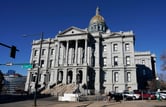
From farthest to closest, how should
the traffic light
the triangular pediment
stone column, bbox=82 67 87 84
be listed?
the triangular pediment → stone column, bbox=82 67 87 84 → the traffic light

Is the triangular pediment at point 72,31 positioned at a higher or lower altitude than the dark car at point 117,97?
higher

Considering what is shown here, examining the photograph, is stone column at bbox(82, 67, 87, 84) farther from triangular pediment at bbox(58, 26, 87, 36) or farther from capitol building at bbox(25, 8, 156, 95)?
triangular pediment at bbox(58, 26, 87, 36)

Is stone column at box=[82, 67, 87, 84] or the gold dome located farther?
the gold dome

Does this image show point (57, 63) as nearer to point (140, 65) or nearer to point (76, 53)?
point (76, 53)

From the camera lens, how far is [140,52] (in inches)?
3014

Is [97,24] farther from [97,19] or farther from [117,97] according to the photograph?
[117,97]

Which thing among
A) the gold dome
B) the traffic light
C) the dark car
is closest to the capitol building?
the gold dome

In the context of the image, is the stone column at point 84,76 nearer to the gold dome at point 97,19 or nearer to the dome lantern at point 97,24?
the dome lantern at point 97,24

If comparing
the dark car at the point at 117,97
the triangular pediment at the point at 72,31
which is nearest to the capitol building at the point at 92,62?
the triangular pediment at the point at 72,31

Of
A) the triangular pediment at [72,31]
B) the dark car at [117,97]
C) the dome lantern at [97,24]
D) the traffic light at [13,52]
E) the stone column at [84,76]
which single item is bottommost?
the dark car at [117,97]

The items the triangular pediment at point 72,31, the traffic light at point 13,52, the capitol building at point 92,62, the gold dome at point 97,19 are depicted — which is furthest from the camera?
the gold dome at point 97,19

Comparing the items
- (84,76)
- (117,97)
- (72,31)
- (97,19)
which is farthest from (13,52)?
(97,19)

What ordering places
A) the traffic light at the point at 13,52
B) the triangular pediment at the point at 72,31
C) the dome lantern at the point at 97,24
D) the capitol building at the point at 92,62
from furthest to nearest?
1. the dome lantern at the point at 97,24
2. the triangular pediment at the point at 72,31
3. the capitol building at the point at 92,62
4. the traffic light at the point at 13,52

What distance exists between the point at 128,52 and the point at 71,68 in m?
17.9
